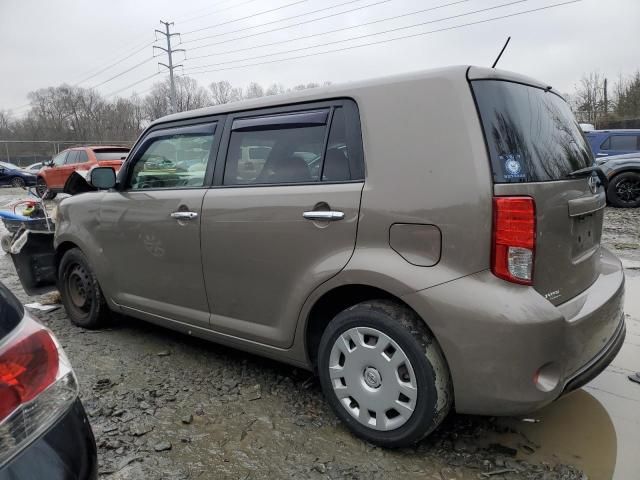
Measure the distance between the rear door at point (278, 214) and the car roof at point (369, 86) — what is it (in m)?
Answer: 0.06

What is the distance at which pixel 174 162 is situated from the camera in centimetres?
348

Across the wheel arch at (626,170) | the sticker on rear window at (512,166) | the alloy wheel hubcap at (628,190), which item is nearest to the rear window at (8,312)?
the sticker on rear window at (512,166)

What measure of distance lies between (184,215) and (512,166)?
1.97 metres

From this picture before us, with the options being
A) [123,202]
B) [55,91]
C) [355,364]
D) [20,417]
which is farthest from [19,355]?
[55,91]

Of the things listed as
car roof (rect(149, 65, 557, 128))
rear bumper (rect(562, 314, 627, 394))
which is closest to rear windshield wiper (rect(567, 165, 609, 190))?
car roof (rect(149, 65, 557, 128))

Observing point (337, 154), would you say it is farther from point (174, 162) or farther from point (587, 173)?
point (174, 162)

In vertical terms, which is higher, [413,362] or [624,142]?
[624,142]

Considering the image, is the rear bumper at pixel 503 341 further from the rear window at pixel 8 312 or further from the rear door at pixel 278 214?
the rear window at pixel 8 312

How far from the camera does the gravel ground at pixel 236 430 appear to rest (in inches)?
91.9

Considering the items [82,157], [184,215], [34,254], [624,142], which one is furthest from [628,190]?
[82,157]

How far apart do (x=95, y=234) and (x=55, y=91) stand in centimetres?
6971

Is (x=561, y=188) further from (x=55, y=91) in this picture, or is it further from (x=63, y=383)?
(x=55, y=91)

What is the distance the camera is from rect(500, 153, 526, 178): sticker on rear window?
208 centimetres

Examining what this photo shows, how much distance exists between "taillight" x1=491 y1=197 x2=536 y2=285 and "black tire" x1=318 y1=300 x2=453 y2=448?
0.45 metres
